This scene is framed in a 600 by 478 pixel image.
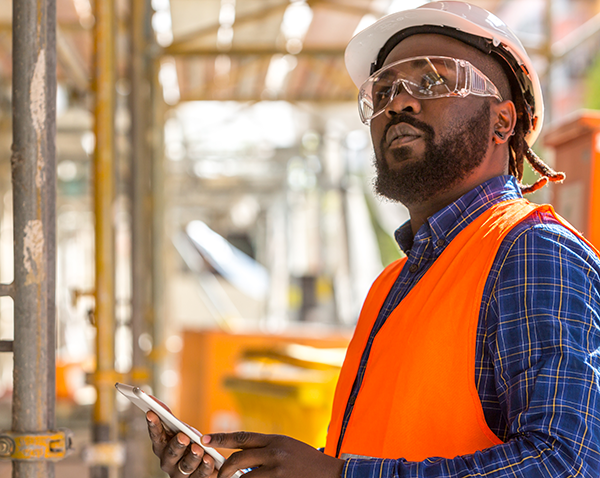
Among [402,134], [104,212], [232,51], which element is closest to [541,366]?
[402,134]

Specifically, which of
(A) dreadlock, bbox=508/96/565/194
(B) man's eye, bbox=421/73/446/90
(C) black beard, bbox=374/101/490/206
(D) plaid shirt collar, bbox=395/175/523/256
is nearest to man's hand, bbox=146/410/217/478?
(D) plaid shirt collar, bbox=395/175/523/256

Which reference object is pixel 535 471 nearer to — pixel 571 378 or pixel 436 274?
pixel 571 378

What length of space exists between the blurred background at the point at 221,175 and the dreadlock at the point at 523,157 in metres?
0.49

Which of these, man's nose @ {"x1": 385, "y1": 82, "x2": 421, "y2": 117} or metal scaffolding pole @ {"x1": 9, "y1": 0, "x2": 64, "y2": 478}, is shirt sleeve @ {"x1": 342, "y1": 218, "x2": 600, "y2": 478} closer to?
man's nose @ {"x1": 385, "y1": 82, "x2": 421, "y2": 117}

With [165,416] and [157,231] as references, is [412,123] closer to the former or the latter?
[165,416]

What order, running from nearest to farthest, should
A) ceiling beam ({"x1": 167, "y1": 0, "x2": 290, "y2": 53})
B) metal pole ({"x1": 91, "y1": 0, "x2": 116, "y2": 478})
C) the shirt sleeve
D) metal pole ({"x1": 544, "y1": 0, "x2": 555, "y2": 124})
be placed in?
1. the shirt sleeve
2. metal pole ({"x1": 91, "y1": 0, "x2": 116, "y2": 478})
3. metal pole ({"x1": 544, "y1": 0, "x2": 555, "y2": 124})
4. ceiling beam ({"x1": 167, "y1": 0, "x2": 290, "y2": 53})

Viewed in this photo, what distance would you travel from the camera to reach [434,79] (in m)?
2.10

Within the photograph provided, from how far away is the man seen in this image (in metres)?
1.47

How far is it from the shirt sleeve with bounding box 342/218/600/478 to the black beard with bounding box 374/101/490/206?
44 cm

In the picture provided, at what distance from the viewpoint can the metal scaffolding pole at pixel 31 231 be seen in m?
2.24

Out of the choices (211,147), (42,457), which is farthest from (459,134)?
(211,147)

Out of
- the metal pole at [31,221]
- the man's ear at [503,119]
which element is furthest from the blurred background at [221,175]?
the metal pole at [31,221]

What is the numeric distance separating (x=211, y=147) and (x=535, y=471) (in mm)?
19041

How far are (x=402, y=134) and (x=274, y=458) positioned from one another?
41.4 inches
